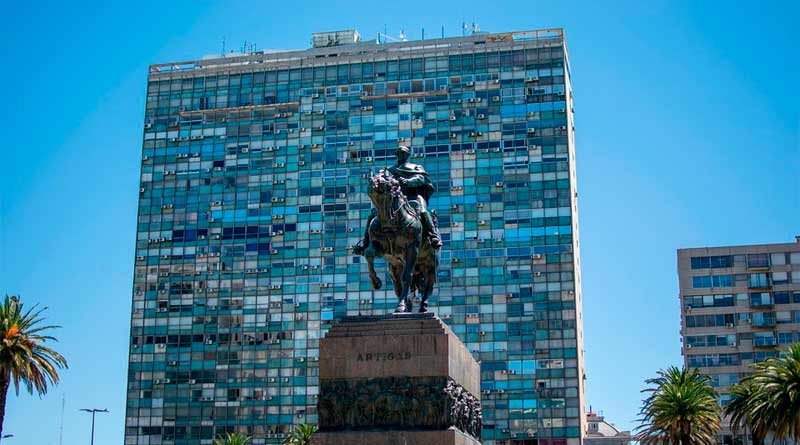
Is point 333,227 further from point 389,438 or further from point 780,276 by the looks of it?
point 389,438

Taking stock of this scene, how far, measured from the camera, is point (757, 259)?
346 feet

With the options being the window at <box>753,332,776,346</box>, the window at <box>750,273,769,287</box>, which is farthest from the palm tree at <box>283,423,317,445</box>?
the window at <box>750,273,769,287</box>

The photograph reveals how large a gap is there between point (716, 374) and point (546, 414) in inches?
660

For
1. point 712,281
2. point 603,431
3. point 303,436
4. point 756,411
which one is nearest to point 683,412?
point 756,411

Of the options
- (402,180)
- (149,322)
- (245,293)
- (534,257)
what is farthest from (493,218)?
(402,180)

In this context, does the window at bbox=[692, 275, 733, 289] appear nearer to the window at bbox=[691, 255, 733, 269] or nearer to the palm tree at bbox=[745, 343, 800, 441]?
the window at bbox=[691, 255, 733, 269]

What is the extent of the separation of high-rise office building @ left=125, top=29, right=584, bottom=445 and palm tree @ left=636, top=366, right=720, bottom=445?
82.9ft

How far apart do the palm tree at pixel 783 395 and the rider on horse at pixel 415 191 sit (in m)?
31.8

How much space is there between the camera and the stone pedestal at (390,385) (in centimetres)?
3134

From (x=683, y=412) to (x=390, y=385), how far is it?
43255 mm

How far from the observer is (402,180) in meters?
35.0

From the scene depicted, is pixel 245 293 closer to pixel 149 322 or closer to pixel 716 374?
pixel 149 322

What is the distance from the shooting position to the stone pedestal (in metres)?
31.3

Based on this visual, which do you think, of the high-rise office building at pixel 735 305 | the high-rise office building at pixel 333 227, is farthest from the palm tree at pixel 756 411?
the high-rise office building at pixel 735 305
